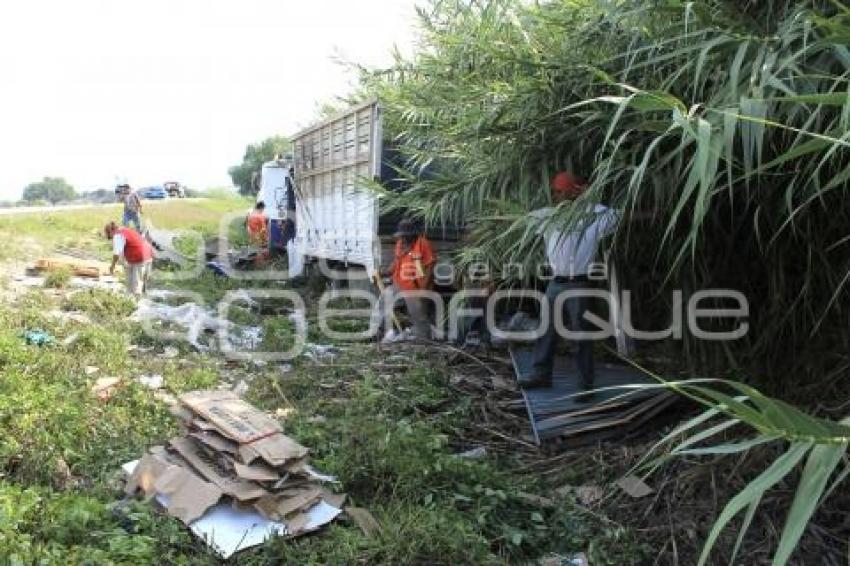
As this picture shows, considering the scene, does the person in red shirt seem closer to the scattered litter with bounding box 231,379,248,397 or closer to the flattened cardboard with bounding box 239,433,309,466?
the scattered litter with bounding box 231,379,248,397

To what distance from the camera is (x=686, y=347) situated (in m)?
4.12

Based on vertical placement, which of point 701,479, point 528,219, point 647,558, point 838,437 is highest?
point 528,219

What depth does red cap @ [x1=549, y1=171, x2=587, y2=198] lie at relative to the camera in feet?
13.0

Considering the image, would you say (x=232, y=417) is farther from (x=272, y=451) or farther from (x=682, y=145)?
(x=682, y=145)

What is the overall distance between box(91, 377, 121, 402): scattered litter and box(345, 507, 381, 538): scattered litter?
7.03ft

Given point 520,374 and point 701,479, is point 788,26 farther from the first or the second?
point 520,374

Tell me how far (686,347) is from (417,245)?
9.51ft

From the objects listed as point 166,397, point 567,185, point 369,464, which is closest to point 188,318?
point 166,397

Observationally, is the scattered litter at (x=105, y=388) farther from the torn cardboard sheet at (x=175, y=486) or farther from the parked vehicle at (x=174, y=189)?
the parked vehicle at (x=174, y=189)

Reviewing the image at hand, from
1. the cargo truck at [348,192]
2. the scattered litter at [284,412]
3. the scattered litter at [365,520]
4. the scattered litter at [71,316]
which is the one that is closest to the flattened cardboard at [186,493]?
the scattered litter at [365,520]

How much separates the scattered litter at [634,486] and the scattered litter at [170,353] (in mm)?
3878

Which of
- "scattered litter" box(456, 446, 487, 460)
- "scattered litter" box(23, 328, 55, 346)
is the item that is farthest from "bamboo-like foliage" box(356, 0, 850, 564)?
"scattered litter" box(23, 328, 55, 346)

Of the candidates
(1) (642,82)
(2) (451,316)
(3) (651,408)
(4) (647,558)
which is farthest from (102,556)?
(2) (451,316)

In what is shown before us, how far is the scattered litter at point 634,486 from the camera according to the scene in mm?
3525
